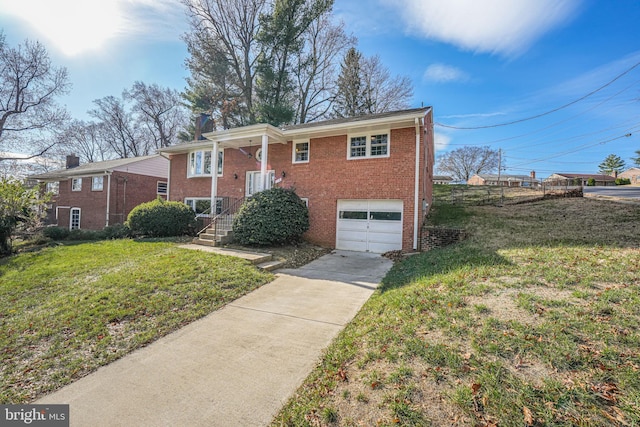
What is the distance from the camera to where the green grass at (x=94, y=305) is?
3.64 m

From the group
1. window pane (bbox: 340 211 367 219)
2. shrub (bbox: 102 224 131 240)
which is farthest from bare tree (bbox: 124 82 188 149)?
window pane (bbox: 340 211 367 219)

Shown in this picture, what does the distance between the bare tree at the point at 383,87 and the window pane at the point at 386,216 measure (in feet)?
55.2

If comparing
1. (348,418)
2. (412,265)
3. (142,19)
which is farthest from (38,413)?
(142,19)

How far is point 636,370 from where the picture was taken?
2447mm

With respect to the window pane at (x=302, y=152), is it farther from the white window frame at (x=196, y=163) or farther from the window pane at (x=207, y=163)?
the window pane at (x=207, y=163)

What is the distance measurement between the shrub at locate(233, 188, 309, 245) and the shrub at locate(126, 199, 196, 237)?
4462 mm

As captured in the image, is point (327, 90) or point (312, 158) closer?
point (312, 158)

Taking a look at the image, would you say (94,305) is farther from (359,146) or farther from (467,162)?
(467,162)

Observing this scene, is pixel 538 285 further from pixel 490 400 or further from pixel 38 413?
pixel 38 413

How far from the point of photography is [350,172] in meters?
11.7

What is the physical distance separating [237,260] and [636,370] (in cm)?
775

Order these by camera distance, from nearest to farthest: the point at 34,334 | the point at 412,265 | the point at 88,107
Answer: the point at 34,334 < the point at 412,265 < the point at 88,107

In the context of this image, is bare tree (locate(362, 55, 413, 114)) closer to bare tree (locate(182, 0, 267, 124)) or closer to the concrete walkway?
bare tree (locate(182, 0, 267, 124))

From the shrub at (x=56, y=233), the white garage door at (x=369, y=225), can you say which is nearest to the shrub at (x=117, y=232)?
the shrub at (x=56, y=233)
